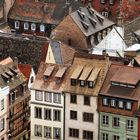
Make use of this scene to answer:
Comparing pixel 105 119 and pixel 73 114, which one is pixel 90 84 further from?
pixel 105 119

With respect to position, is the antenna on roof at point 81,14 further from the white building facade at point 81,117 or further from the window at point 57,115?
the window at point 57,115

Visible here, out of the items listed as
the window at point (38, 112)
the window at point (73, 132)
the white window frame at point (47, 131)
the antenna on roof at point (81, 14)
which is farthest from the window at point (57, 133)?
the antenna on roof at point (81, 14)

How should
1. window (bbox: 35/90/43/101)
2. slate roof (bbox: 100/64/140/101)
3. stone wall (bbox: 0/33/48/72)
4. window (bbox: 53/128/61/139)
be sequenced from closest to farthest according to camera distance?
slate roof (bbox: 100/64/140/101) < window (bbox: 53/128/61/139) < window (bbox: 35/90/43/101) < stone wall (bbox: 0/33/48/72)

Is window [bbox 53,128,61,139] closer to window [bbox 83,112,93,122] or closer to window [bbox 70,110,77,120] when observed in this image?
window [bbox 70,110,77,120]

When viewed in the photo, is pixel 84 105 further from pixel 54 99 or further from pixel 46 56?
pixel 46 56

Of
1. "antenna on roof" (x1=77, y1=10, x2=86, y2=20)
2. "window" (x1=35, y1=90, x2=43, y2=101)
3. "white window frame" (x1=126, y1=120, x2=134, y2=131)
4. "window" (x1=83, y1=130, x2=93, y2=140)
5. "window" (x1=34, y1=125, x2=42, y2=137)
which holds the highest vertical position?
"antenna on roof" (x1=77, y1=10, x2=86, y2=20)

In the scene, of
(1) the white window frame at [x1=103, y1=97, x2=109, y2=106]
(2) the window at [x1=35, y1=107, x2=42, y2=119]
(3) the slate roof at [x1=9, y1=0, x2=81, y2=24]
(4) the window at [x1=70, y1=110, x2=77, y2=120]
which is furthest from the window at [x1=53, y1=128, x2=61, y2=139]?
(3) the slate roof at [x1=9, y1=0, x2=81, y2=24]
